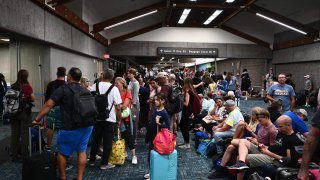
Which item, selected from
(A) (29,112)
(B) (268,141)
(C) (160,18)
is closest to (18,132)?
(A) (29,112)

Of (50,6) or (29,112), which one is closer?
(29,112)

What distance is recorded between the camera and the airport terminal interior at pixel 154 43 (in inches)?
Answer: 207

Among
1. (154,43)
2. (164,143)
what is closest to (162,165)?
(164,143)

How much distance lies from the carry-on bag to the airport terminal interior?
20.0 inches

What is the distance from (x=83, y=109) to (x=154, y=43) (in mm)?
14152

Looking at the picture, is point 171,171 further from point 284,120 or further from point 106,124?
point 284,120

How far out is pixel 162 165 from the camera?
389 cm

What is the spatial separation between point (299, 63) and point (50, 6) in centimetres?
1284

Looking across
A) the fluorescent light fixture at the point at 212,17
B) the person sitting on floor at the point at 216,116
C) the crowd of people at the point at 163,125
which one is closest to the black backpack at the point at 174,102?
the crowd of people at the point at 163,125

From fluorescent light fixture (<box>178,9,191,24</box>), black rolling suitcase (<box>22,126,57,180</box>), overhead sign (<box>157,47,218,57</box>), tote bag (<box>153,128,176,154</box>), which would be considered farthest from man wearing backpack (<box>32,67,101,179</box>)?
overhead sign (<box>157,47,218,57</box>)

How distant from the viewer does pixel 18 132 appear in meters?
4.91

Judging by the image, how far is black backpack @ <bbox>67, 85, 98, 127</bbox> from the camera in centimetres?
336

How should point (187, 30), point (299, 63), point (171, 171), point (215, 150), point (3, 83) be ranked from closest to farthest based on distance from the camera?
1. point (171, 171)
2. point (215, 150)
3. point (3, 83)
4. point (299, 63)
5. point (187, 30)

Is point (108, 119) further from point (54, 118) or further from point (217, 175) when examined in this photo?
point (217, 175)
